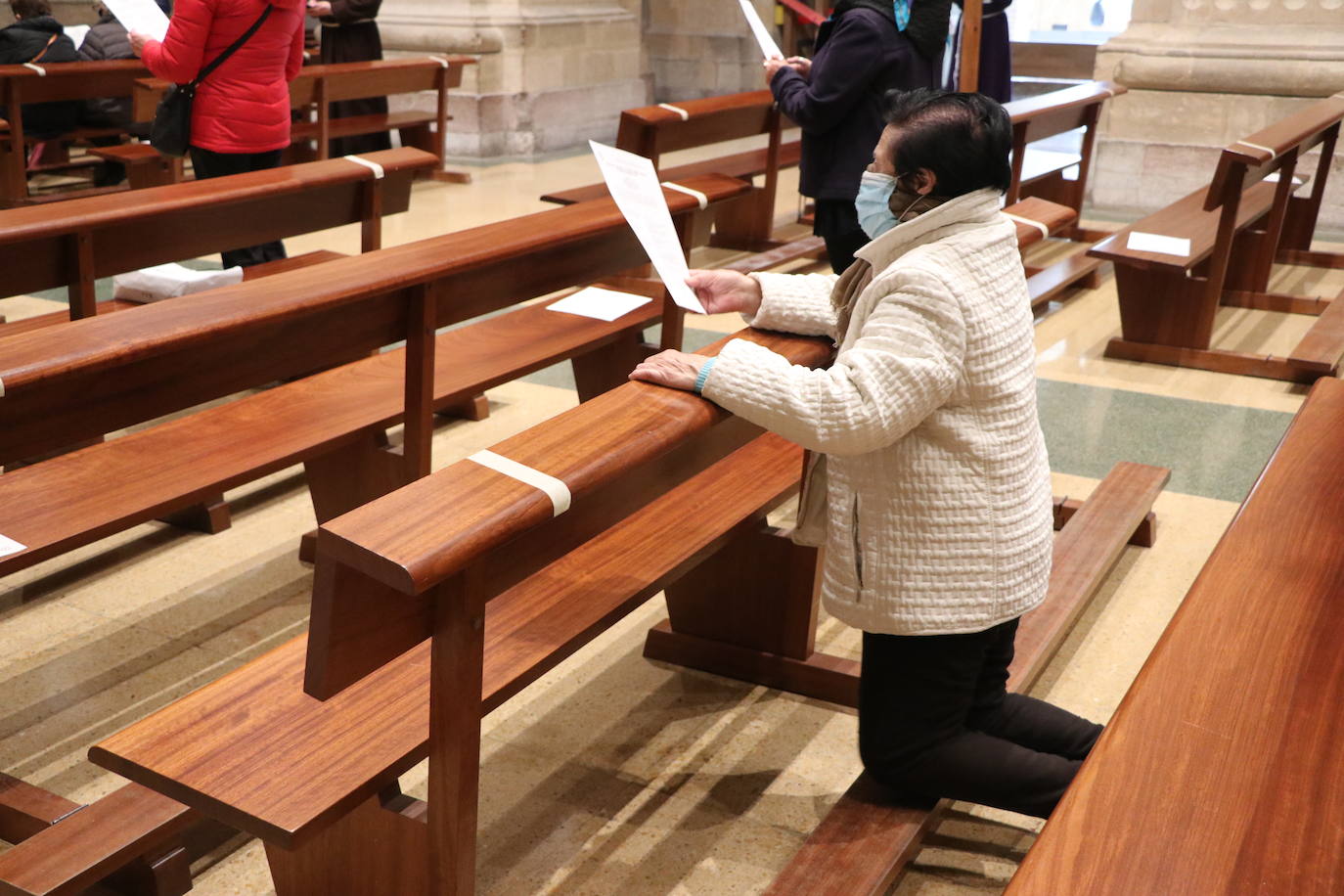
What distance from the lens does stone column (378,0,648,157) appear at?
31.6ft

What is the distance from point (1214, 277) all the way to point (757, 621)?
317 centimetres

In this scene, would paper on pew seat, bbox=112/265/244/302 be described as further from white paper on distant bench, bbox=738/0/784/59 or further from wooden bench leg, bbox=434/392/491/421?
white paper on distant bench, bbox=738/0/784/59

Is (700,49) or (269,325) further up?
(700,49)

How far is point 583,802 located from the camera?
2404 mm

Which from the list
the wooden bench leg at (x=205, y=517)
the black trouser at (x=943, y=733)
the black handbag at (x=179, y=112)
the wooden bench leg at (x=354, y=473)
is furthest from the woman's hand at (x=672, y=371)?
the black handbag at (x=179, y=112)

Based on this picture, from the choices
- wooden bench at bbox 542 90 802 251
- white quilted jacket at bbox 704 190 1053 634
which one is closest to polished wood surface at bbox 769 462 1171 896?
white quilted jacket at bbox 704 190 1053 634

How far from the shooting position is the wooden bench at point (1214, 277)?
4.95 m

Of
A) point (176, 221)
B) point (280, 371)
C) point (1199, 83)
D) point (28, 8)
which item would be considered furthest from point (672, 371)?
point (28, 8)

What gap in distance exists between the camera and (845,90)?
13.1ft

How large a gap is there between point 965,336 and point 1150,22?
703 cm

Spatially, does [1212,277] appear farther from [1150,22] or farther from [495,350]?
[1150,22]

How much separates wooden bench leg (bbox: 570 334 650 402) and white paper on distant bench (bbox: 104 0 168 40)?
1.79 metres

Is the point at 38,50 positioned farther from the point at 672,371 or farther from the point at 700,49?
the point at 672,371

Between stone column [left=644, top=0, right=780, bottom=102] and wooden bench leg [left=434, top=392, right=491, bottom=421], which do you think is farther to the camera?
stone column [left=644, top=0, right=780, bottom=102]
